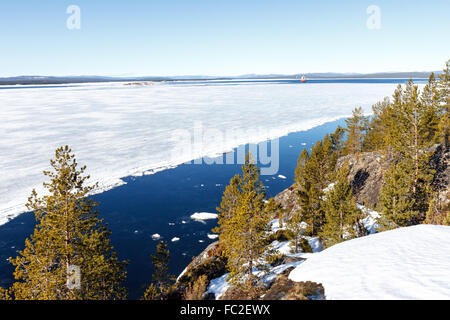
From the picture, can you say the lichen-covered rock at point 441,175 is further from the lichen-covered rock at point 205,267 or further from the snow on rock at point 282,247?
the lichen-covered rock at point 205,267

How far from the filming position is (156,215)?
1344 inches

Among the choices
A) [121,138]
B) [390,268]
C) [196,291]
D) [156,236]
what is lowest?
[156,236]

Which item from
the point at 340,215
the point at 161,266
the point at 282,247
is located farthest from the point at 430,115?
the point at 161,266

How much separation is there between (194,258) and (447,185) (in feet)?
90.3

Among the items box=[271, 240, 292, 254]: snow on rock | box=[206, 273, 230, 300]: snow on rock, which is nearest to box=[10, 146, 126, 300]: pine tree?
box=[206, 273, 230, 300]: snow on rock

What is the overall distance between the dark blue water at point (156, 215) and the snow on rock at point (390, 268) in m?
17.8

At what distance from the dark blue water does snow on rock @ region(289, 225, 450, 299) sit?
1775 cm

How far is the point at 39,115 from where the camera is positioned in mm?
90000

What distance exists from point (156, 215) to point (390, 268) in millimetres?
29119

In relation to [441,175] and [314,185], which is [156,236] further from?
[441,175]

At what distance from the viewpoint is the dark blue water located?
25891mm

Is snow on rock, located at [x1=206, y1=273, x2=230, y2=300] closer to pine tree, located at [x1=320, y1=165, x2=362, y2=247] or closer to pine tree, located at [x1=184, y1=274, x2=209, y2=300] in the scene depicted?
pine tree, located at [x1=184, y1=274, x2=209, y2=300]

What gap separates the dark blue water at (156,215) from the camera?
84.9 feet

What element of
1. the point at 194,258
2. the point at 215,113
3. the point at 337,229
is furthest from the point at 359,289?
the point at 215,113
